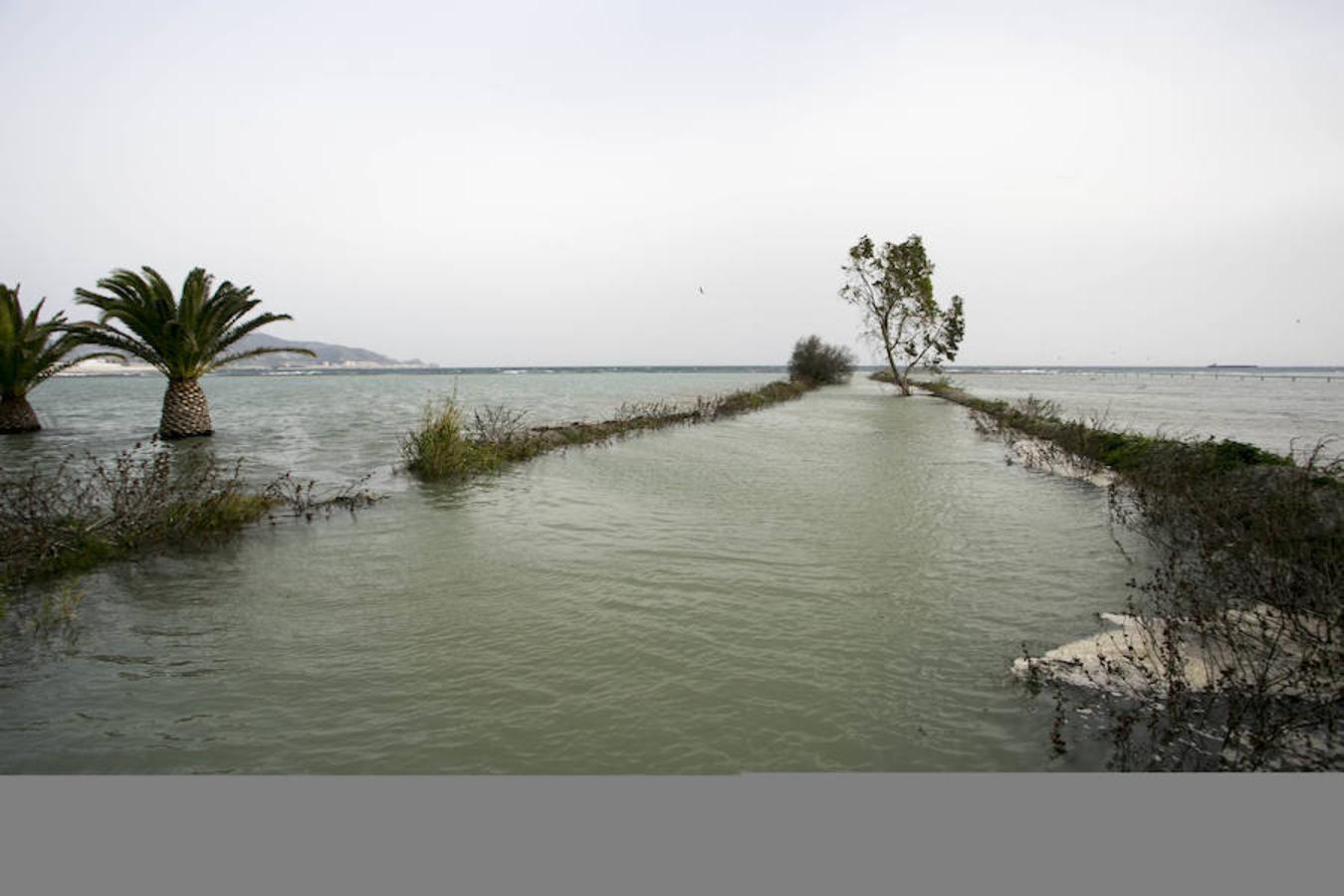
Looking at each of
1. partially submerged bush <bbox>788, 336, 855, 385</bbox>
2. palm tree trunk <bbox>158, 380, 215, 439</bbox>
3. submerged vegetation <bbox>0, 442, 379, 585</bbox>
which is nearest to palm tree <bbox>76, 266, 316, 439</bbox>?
palm tree trunk <bbox>158, 380, 215, 439</bbox>

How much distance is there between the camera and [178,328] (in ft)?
59.9

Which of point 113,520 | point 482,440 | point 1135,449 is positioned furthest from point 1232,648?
point 482,440

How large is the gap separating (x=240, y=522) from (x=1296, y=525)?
12.0 m

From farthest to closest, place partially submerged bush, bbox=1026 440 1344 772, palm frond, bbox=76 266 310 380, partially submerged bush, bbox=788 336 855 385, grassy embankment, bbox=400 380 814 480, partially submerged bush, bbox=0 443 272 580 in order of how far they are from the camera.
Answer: partially submerged bush, bbox=788 336 855 385
palm frond, bbox=76 266 310 380
grassy embankment, bbox=400 380 814 480
partially submerged bush, bbox=0 443 272 580
partially submerged bush, bbox=1026 440 1344 772

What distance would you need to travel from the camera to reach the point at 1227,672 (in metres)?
3.60

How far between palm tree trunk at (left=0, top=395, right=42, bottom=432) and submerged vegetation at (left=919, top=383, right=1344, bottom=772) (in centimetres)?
2854

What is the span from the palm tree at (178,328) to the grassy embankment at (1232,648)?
64.7 feet

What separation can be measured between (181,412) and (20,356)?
5.34 meters

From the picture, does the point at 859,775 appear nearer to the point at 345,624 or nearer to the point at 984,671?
the point at 984,671

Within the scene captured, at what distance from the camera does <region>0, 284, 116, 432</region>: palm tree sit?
18.9 meters

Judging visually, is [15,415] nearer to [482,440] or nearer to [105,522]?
[482,440]

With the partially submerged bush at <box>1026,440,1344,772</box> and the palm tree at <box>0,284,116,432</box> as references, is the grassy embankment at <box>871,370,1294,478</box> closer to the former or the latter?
the partially submerged bush at <box>1026,440,1344,772</box>

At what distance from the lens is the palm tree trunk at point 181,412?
19.0 m

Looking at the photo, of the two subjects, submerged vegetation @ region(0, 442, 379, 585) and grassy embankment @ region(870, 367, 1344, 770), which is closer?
grassy embankment @ region(870, 367, 1344, 770)
